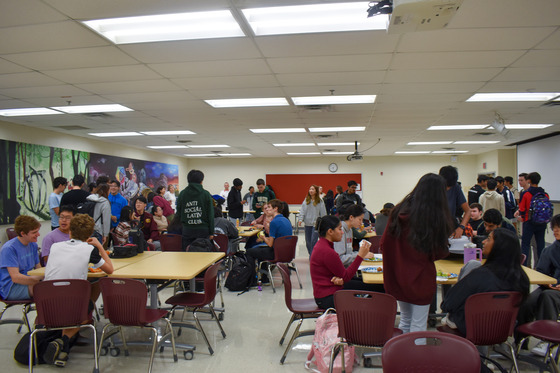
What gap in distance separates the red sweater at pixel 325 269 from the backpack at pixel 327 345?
21 cm

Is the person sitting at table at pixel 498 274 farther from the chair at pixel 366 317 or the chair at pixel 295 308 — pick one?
the chair at pixel 295 308

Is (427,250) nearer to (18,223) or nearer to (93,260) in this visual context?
(93,260)

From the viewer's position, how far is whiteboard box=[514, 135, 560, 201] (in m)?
8.91

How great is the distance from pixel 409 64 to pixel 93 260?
143 inches

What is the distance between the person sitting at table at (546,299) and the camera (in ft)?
9.94

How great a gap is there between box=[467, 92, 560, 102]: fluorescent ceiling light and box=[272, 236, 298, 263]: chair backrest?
3.34 metres

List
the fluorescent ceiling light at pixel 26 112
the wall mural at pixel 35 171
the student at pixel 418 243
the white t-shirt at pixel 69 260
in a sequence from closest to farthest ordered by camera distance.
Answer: the student at pixel 418 243, the white t-shirt at pixel 69 260, the fluorescent ceiling light at pixel 26 112, the wall mural at pixel 35 171

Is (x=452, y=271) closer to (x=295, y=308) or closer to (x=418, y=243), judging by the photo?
(x=418, y=243)

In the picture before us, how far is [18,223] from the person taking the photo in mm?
3404

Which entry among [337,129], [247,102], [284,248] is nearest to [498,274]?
[284,248]

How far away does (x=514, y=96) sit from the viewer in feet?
17.7

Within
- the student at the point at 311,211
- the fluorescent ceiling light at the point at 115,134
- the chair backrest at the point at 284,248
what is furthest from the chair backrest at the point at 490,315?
the fluorescent ceiling light at the point at 115,134

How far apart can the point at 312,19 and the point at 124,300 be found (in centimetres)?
270

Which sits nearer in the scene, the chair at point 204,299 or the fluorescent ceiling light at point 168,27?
the fluorescent ceiling light at point 168,27
